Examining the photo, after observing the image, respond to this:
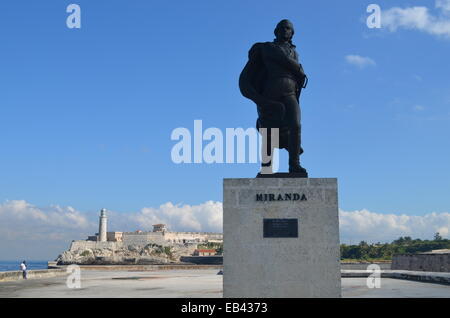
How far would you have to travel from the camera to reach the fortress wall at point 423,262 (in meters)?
22.8

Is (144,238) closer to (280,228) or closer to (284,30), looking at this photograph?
(284,30)

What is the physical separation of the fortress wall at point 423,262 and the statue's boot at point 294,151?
17.0 meters

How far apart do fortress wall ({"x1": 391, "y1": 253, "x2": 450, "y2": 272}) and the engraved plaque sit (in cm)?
1732

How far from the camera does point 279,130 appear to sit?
879 cm

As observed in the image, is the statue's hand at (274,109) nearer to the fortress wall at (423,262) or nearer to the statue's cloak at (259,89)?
the statue's cloak at (259,89)

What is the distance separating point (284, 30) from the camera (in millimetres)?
8969

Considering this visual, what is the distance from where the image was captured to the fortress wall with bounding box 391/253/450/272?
898 inches

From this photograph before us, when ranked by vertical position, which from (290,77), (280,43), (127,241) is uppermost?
(280,43)

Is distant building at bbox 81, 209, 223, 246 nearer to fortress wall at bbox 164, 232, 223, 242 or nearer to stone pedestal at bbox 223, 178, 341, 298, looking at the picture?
fortress wall at bbox 164, 232, 223, 242

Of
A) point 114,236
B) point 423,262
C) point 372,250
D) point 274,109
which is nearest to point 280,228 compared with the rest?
point 274,109
